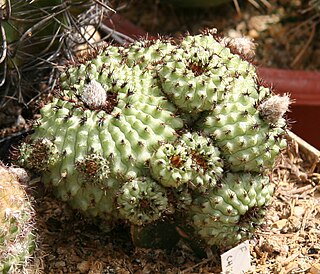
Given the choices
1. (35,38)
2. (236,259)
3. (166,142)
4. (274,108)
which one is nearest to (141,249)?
(236,259)

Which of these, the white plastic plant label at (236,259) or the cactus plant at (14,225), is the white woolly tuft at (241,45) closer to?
the white plastic plant label at (236,259)

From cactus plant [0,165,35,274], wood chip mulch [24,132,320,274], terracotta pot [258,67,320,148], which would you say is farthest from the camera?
terracotta pot [258,67,320,148]

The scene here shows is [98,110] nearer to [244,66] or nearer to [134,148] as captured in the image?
[134,148]

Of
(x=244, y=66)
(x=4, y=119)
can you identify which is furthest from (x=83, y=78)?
(x=4, y=119)

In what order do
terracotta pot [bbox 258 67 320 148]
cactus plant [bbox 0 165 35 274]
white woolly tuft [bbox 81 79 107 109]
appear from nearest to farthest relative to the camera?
cactus plant [bbox 0 165 35 274] < white woolly tuft [bbox 81 79 107 109] < terracotta pot [bbox 258 67 320 148]

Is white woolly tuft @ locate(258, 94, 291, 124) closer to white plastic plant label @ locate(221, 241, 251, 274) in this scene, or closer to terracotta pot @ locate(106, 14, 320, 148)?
white plastic plant label @ locate(221, 241, 251, 274)

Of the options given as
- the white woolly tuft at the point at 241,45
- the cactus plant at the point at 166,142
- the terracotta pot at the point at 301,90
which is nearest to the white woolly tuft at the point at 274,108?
the cactus plant at the point at 166,142

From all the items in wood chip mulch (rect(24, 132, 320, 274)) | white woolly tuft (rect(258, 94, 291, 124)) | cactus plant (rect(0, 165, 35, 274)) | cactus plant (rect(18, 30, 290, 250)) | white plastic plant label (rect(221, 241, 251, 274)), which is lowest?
wood chip mulch (rect(24, 132, 320, 274))

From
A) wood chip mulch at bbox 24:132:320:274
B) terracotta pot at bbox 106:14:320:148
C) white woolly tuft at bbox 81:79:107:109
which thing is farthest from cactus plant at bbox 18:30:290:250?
terracotta pot at bbox 106:14:320:148
